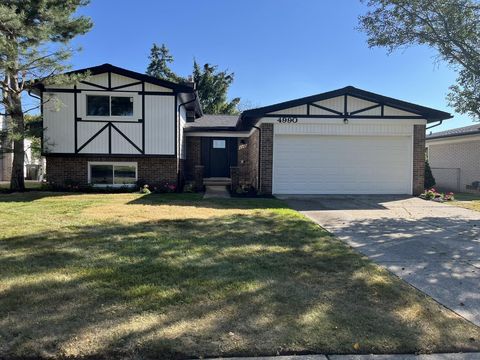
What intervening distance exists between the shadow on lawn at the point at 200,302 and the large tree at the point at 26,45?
8.42 meters

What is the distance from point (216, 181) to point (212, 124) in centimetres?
298

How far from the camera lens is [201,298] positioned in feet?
13.9

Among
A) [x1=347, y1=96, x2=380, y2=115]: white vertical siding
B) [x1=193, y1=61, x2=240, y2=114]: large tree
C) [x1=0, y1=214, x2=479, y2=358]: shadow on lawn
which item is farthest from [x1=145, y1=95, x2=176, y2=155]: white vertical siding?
[x1=193, y1=61, x2=240, y2=114]: large tree

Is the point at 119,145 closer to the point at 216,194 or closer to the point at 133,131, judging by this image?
the point at 133,131

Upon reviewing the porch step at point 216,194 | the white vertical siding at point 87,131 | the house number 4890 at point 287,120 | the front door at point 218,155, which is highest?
the house number 4890 at point 287,120

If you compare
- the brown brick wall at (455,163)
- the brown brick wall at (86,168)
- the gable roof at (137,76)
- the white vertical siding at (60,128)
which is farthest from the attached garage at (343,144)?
the white vertical siding at (60,128)

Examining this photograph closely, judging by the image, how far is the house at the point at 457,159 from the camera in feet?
62.8

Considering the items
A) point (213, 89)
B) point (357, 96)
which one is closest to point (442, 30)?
point (357, 96)

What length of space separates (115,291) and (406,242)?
5.14m

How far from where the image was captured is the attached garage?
47.1 feet

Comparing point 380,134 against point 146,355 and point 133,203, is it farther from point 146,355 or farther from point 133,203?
point 146,355

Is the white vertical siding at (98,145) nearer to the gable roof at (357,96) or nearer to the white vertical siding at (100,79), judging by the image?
the white vertical siding at (100,79)

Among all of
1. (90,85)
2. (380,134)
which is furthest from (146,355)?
(90,85)

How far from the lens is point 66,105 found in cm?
1556
